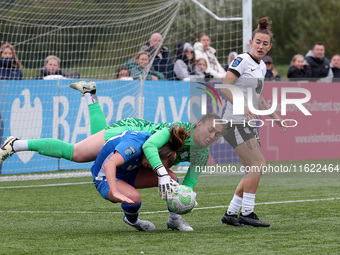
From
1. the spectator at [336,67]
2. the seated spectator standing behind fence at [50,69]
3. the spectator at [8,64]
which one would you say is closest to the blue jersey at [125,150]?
the spectator at [8,64]

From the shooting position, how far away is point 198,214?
26.6 ft

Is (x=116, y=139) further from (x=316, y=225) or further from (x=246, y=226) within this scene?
(x=316, y=225)

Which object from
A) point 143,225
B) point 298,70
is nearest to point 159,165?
point 143,225

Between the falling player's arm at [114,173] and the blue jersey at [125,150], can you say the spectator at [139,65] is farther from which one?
the falling player's arm at [114,173]

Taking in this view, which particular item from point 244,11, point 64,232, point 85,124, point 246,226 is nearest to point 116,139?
point 64,232

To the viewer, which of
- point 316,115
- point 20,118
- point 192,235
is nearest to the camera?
point 192,235

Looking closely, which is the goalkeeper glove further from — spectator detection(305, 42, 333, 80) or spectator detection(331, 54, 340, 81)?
spectator detection(331, 54, 340, 81)

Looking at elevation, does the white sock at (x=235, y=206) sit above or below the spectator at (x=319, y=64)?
below

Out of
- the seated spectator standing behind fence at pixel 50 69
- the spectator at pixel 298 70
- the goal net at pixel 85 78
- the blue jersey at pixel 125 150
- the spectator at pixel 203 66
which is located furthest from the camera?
the spectator at pixel 298 70

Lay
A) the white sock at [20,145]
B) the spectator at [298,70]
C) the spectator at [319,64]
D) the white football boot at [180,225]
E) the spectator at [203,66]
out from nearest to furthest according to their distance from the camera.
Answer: the white football boot at [180,225] → the white sock at [20,145] → the spectator at [203,66] → the spectator at [298,70] → the spectator at [319,64]

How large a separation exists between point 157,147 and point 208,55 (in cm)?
839

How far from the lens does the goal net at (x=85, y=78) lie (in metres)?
12.6

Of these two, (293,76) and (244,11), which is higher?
(244,11)

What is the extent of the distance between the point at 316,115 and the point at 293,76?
219 centimetres
